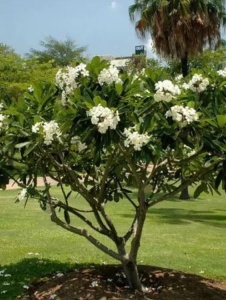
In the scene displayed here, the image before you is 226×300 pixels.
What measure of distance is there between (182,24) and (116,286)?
1385 centimetres

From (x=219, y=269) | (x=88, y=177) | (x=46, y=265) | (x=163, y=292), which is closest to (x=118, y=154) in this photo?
(x=88, y=177)

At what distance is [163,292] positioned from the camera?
17.8 feet

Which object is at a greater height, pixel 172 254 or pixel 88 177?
pixel 88 177

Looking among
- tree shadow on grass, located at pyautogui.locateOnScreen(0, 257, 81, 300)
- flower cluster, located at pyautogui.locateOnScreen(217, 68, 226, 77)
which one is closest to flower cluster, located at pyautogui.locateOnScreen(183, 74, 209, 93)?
flower cluster, located at pyautogui.locateOnScreen(217, 68, 226, 77)

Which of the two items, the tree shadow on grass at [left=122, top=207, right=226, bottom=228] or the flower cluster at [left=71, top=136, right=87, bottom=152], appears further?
the tree shadow on grass at [left=122, top=207, right=226, bottom=228]

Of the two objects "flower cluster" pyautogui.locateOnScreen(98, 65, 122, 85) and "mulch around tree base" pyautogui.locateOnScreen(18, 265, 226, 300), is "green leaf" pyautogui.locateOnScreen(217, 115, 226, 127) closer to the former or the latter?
"flower cluster" pyautogui.locateOnScreen(98, 65, 122, 85)

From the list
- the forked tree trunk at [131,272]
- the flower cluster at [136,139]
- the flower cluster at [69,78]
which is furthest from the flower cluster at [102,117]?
the forked tree trunk at [131,272]

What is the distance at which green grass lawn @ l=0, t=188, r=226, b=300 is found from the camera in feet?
22.9

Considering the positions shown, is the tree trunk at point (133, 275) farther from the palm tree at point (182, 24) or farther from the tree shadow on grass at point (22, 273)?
the palm tree at point (182, 24)

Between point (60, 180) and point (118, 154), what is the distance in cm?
103

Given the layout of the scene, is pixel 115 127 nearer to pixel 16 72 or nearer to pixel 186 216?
pixel 186 216

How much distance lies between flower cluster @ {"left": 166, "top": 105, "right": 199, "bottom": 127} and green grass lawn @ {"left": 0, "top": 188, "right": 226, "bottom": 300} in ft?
9.00

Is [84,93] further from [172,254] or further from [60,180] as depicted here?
[172,254]

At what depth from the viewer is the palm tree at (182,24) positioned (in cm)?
1822
